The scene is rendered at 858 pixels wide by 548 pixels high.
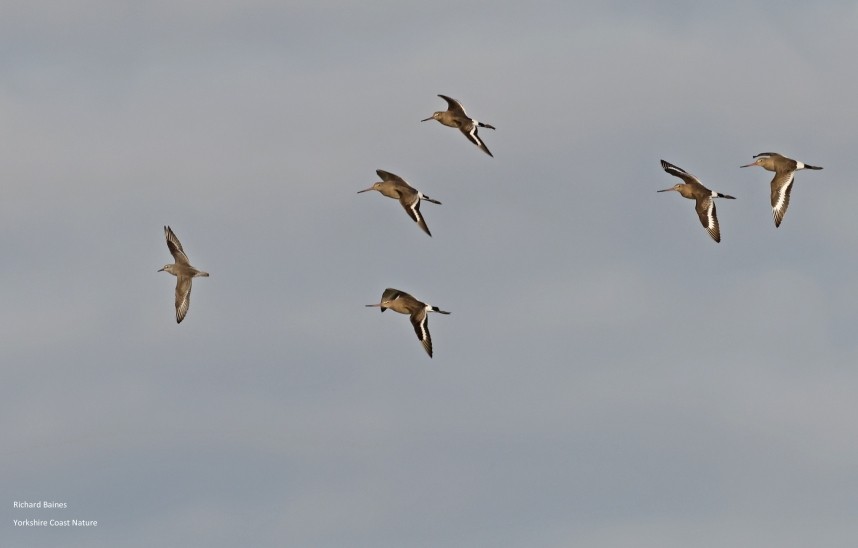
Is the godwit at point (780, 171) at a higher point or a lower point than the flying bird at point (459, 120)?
lower

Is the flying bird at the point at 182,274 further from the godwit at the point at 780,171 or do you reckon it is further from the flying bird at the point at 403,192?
the godwit at the point at 780,171

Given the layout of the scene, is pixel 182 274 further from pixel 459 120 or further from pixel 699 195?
pixel 699 195

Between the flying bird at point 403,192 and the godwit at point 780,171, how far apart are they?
8.84m

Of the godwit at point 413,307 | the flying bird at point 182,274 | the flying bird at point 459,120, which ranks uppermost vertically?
the flying bird at point 459,120

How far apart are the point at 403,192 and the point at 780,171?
990cm

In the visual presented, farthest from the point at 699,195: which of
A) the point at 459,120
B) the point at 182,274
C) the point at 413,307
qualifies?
the point at 182,274

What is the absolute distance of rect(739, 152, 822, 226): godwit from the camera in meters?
37.6

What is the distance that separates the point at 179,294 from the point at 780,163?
1596 cm

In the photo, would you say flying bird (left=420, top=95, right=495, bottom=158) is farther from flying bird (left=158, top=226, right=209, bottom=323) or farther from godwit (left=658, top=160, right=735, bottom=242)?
flying bird (left=158, top=226, right=209, bottom=323)

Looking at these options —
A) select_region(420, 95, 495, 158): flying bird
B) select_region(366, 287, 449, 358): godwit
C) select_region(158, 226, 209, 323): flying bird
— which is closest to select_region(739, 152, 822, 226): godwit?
select_region(420, 95, 495, 158): flying bird

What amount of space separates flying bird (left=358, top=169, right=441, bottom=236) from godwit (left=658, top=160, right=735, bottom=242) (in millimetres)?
6799

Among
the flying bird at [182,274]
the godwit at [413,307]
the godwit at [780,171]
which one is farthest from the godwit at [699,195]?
the flying bird at [182,274]

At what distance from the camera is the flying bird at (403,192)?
36062 mm

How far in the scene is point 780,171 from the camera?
38000 millimetres
